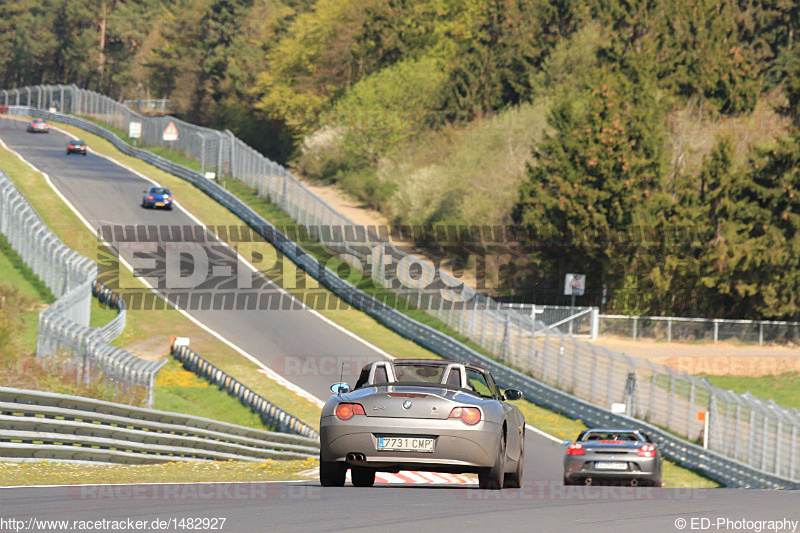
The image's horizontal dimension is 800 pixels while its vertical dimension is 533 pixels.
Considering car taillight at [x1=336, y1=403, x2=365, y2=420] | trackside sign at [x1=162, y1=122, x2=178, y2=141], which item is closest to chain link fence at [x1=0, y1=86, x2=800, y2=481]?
trackside sign at [x1=162, y1=122, x2=178, y2=141]

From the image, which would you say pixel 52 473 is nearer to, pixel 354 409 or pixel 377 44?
pixel 354 409

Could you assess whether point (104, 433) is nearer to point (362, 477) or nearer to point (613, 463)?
point (362, 477)

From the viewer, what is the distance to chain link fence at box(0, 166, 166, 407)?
28672 mm

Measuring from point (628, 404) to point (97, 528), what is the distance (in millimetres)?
29332

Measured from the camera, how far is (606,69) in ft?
198

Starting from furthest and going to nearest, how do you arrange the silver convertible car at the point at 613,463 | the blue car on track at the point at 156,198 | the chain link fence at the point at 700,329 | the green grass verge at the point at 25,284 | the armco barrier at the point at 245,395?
1. the blue car on track at the point at 156,198
2. the chain link fence at the point at 700,329
3. the green grass verge at the point at 25,284
4. the armco barrier at the point at 245,395
5. the silver convertible car at the point at 613,463

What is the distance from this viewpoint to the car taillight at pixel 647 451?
64.0ft

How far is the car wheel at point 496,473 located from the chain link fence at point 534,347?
56.1ft

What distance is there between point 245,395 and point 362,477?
68.3ft

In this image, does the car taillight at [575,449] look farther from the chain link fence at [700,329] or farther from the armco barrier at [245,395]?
the chain link fence at [700,329]

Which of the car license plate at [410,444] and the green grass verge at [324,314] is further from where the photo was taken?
the green grass verge at [324,314]

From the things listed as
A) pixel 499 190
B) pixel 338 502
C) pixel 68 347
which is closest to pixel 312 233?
pixel 499 190

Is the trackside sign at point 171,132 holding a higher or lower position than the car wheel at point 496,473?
higher

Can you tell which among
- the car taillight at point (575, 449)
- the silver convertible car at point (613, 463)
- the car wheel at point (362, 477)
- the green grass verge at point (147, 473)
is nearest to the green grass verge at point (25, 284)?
the green grass verge at point (147, 473)
